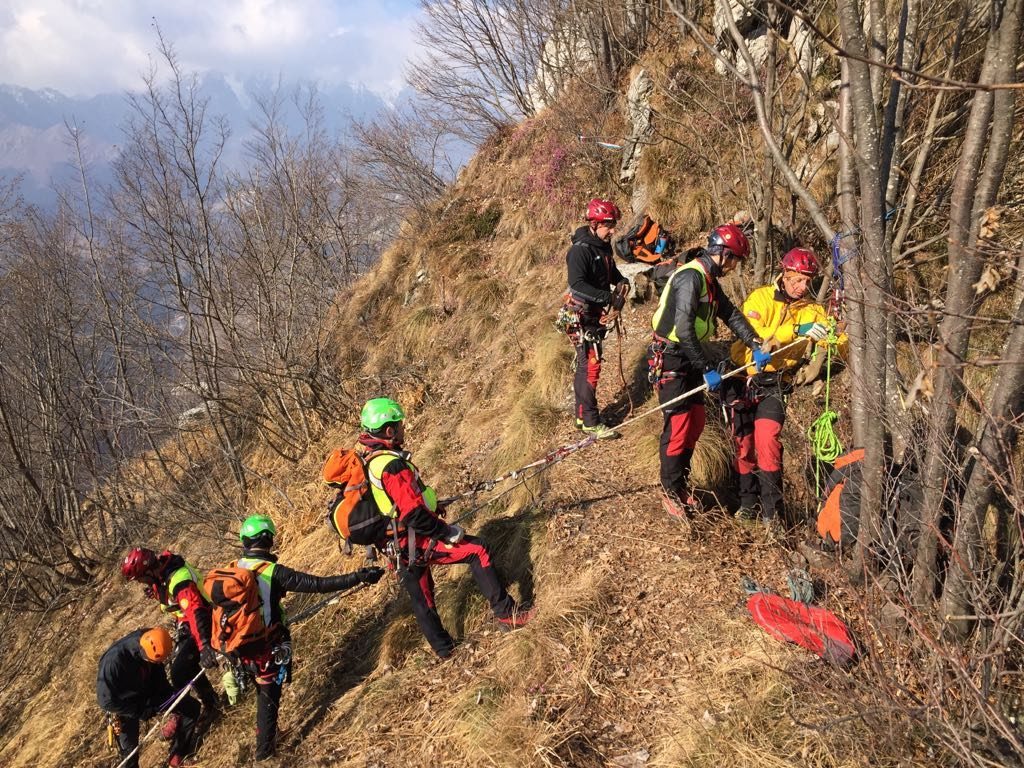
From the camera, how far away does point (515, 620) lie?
179 inches

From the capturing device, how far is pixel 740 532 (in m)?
4.64

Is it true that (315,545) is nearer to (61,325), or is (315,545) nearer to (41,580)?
(41,580)

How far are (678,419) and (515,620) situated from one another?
2.03 meters

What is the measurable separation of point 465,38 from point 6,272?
11946mm

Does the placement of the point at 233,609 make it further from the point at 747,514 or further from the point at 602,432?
the point at 747,514

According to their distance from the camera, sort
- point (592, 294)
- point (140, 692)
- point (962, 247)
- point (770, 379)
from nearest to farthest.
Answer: point (962, 247), point (770, 379), point (140, 692), point (592, 294)

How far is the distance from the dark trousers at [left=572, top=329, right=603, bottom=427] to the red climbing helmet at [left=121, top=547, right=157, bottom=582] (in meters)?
4.15

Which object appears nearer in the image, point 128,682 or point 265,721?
point 265,721

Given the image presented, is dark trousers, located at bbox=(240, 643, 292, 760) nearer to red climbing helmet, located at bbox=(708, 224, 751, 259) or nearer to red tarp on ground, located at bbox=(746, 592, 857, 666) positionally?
red tarp on ground, located at bbox=(746, 592, 857, 666)

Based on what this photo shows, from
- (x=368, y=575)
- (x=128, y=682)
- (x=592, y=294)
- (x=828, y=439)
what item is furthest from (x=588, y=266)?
(x=128, y=682)

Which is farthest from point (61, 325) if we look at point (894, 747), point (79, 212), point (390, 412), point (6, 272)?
point (894, 747)

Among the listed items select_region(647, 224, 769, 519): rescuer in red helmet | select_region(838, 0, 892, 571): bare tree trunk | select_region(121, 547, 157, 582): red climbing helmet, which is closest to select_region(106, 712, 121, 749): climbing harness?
select_region(121, 547, 157, 582): red climbing helmet

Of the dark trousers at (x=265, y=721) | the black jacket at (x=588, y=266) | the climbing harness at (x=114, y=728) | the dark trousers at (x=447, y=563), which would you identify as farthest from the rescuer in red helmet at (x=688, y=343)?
the climbing harness at (x=114, y=728)

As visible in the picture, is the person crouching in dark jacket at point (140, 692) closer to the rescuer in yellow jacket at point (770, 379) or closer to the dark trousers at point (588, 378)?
the dark trousers at point (588, 378)
